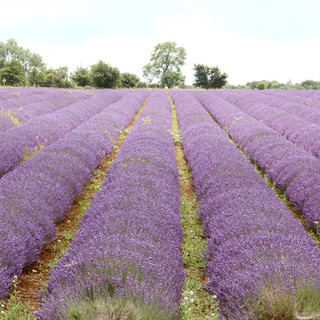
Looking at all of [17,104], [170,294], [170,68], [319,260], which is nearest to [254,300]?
[170,294]

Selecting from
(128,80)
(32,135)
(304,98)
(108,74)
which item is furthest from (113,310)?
(128,80)

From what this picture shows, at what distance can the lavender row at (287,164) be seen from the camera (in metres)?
4.01

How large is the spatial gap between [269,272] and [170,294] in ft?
2.25

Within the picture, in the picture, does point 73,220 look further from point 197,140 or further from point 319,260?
point 197,140

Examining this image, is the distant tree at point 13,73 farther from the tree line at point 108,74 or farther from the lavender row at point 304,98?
the lavender row at point 304,98

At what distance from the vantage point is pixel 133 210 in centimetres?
285

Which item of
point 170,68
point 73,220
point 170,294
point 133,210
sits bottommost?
point 73,220

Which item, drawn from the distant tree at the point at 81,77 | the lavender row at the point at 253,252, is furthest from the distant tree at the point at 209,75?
the lavender row at the point at 253,252

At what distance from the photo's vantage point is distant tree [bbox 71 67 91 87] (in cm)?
3678

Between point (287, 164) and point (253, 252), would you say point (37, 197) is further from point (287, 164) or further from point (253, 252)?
point (287, 164)

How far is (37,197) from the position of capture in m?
3.33

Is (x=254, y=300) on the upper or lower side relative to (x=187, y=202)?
upper

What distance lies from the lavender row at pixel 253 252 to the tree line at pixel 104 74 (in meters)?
29.0

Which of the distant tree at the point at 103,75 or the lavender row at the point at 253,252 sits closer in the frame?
the lavender row at the point at 253,252
